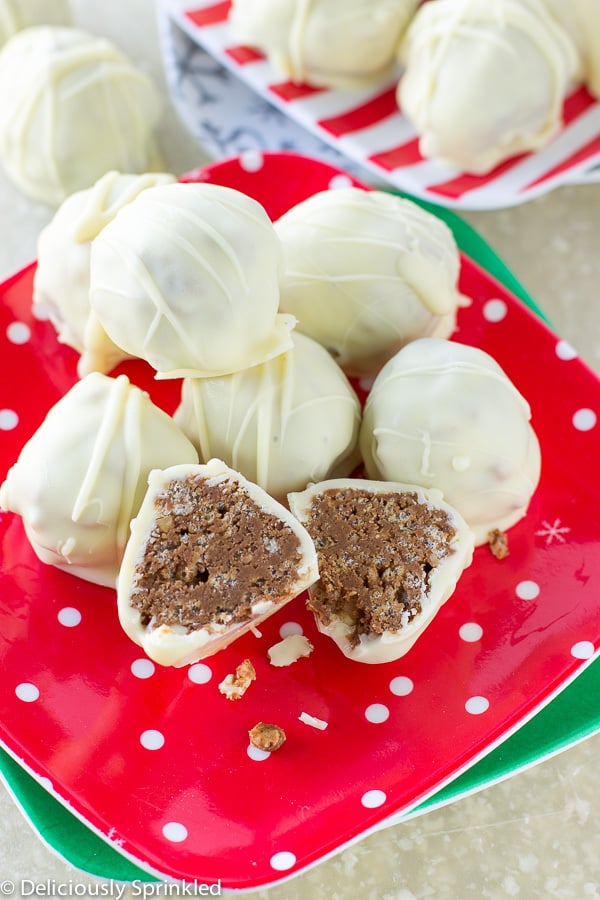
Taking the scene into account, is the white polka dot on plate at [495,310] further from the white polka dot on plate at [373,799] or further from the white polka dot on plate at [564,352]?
the white polka dot on plate at [373,799]

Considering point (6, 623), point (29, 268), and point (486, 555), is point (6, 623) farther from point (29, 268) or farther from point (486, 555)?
point (486, 555)

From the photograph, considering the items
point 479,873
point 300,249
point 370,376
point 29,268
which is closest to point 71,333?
point 29,268

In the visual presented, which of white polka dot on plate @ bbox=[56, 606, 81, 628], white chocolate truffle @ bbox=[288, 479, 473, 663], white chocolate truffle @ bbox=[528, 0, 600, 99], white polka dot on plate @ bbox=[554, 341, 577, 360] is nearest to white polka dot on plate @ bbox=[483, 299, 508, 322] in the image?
white polka dot on plate @ bbox=[554, 341, 577, 360]

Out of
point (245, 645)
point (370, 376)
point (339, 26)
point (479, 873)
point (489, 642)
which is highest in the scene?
point (339, 26)

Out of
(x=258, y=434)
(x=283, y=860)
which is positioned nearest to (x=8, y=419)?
(x=258, y=434)

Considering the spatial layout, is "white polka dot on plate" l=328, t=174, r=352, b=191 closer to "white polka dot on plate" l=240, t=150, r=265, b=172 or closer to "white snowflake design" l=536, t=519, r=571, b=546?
"white polka dot on plate" l=240, t=150, r=265, b=172

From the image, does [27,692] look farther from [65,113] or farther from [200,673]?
[65,113]
